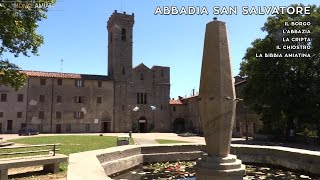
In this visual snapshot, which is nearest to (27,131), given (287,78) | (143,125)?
(143,125)

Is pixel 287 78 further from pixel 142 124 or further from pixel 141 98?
pixel 142 124

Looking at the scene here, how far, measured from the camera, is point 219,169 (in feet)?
21.0

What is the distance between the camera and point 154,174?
9.05 meters

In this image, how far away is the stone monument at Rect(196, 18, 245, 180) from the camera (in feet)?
21.2

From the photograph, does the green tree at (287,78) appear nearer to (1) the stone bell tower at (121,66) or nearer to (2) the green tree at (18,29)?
(2) the green tree at (18,29)

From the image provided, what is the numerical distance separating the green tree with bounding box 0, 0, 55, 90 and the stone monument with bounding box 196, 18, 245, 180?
7.49 metres

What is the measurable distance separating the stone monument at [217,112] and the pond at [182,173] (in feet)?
6.31

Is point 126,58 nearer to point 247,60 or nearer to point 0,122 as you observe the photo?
point 0,122

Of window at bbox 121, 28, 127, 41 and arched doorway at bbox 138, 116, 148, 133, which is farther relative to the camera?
window at bbox 121, 28, 127, 41

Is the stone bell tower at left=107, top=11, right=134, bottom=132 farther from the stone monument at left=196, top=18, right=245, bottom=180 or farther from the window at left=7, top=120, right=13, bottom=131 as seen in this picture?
the stone monument at left=196, top=18, right=245, bottom=180

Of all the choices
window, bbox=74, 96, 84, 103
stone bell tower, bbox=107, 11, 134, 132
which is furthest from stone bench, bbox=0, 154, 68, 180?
stone bell tower, bbox=107, 11, 134, 132

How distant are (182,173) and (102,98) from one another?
1682 inches

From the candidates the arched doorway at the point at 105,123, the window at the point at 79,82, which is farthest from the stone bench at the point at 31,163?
the arched doorway at the point at 105,123

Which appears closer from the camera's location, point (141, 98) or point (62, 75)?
point (62, 75)
